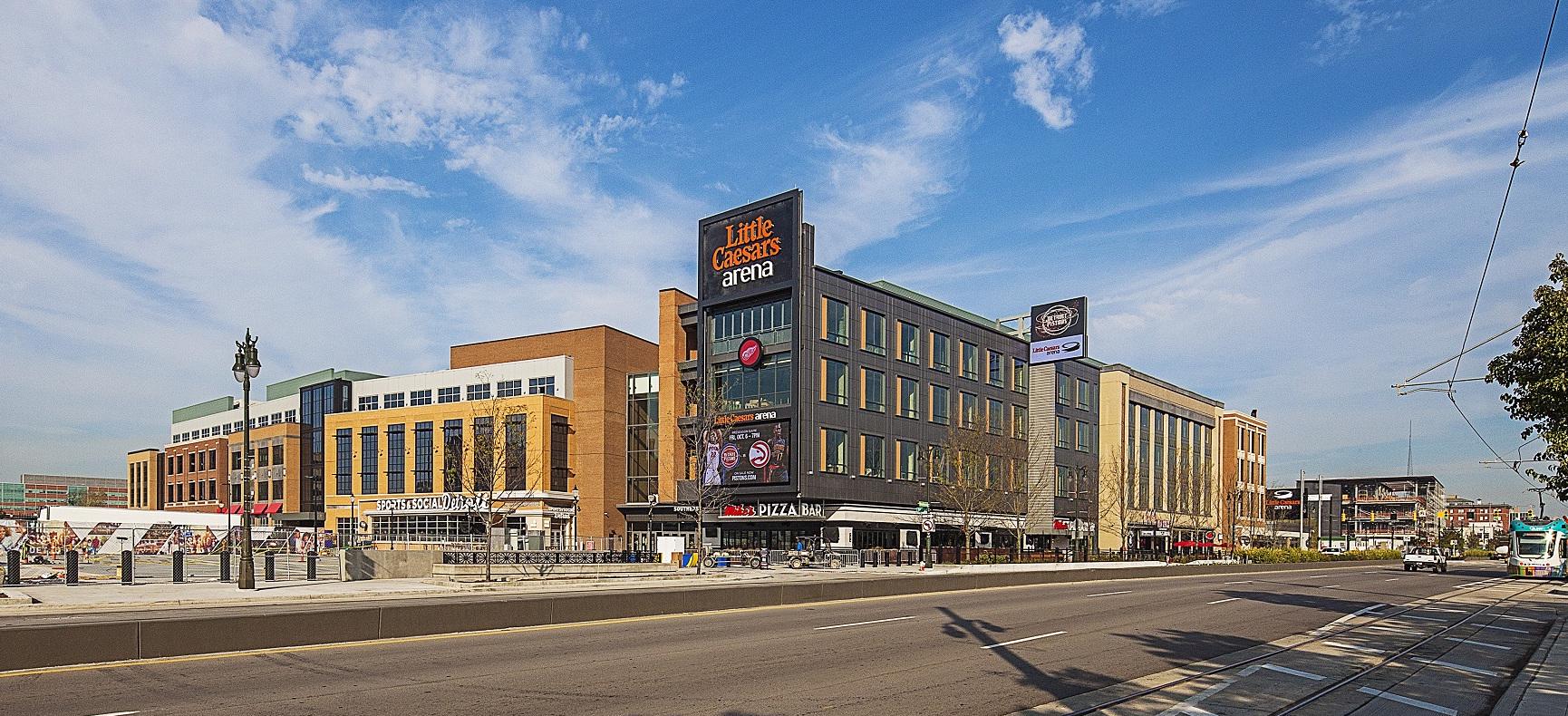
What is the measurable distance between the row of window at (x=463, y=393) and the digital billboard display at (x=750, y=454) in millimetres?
19752

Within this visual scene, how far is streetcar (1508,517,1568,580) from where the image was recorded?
57.9 meters

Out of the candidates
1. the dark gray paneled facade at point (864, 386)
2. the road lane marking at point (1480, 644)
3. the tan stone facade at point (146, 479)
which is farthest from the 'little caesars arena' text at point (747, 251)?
the tan stone facade at point (146, 479)

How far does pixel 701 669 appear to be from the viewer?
14547 millimetres

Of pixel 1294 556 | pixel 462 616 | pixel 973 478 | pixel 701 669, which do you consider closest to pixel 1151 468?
pixel 1294 556

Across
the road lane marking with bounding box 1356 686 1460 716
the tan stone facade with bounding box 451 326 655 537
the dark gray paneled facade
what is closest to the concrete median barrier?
the road lane marking with bounding box 1356 686 1460 716

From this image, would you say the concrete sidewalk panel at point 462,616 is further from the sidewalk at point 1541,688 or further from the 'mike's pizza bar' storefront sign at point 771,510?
the 'mike's pizza bar' storefront sign at point 771,510

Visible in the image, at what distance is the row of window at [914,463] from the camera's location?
67.2 metres

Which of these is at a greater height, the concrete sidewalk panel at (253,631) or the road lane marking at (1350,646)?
the concrete sidewalk panel at (253,631)

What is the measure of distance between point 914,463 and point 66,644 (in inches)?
2504

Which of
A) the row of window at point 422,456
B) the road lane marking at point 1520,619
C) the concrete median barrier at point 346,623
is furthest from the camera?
the row of window at point 422,456

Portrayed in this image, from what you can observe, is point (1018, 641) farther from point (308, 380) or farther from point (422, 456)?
point (308, 380)

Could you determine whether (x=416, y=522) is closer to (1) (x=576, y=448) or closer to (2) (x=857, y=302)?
(1) (x=576, y=448)

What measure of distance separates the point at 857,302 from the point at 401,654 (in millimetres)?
56147

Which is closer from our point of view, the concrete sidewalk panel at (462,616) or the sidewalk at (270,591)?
the concrete sidewalk panel at (462,616)
